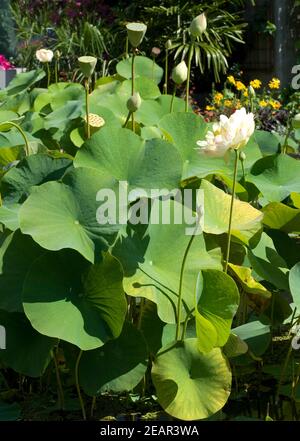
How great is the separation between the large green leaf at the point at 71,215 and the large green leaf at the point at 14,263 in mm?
79

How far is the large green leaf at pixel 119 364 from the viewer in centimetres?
129

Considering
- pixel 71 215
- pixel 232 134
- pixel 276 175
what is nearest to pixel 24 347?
pixel 71 215

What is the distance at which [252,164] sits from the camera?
1737 millimetres

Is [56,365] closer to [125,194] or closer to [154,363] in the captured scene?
[154,363]

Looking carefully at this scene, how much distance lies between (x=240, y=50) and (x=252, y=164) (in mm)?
5349

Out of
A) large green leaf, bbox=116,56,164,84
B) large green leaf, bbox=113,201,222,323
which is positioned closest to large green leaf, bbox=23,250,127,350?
large green leaf, bbox=113,201,222,323

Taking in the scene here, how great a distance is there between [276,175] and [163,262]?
0.46 m

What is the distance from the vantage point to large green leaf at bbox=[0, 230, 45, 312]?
128 centimetres

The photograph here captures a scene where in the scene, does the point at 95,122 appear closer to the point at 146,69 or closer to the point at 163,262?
the point at 163,262

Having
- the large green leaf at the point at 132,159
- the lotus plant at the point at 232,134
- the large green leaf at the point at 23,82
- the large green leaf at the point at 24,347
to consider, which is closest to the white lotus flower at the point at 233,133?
the lotus plant at the point at 232,134

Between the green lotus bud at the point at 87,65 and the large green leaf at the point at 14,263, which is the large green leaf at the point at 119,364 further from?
the green lotus bud at the point at 87,65

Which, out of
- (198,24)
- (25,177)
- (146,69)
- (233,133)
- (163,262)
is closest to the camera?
(233,133)

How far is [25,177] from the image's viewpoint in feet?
4.69

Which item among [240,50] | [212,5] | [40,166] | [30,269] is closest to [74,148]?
[40,166]
